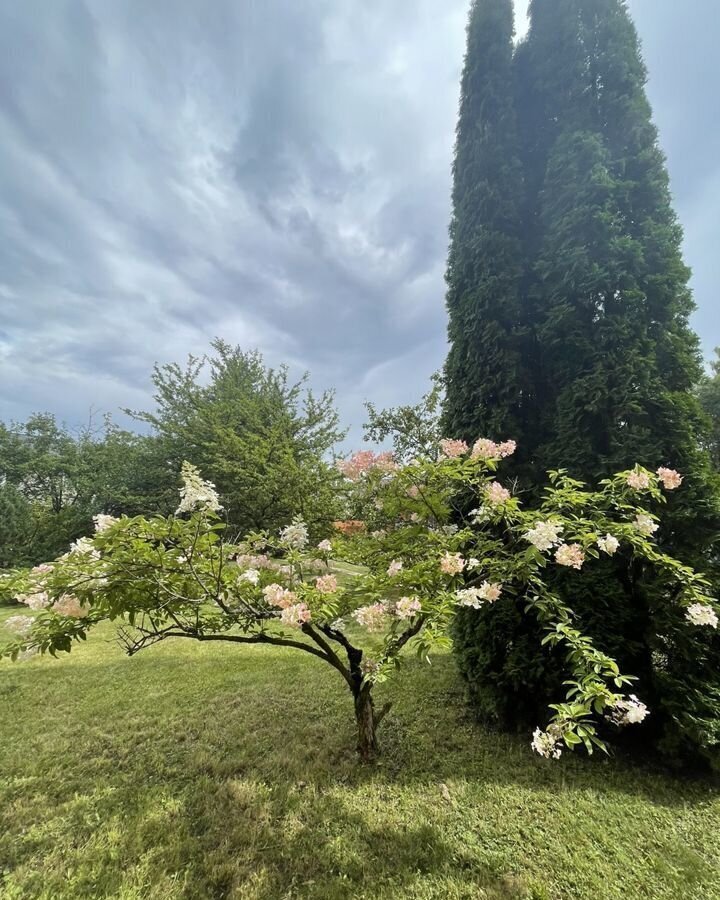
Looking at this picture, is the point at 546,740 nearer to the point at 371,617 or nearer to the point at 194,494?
the point at 371,617

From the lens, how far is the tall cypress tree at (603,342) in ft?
9.47

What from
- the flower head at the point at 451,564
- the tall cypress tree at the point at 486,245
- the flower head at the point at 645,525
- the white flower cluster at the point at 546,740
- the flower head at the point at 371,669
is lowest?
the white flower cluster at the point at 546,740

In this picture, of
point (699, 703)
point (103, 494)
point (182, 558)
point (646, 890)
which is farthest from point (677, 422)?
point (103, 494)

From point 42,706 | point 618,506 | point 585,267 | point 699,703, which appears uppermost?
point 585,267

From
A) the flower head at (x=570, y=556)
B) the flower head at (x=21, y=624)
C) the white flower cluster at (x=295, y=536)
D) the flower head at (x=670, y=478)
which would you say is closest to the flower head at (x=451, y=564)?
the flower head at (x=570, y=556)

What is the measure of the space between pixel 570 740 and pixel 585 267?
142 inches

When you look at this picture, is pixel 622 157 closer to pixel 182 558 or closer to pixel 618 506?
pixel 618 506

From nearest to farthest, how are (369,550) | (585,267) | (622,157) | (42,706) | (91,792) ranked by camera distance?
1. (91,792)
2. (369,550)
3. (585,267)
4. (622,157)
5. (42,706)

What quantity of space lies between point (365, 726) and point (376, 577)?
1.30 metres

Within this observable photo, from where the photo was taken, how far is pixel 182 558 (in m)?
2.27

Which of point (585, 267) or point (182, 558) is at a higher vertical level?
point (585, 267)

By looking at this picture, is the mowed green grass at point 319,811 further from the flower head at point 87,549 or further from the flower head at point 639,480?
the flower head at point 639,480

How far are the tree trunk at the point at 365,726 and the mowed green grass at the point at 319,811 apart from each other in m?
0.10

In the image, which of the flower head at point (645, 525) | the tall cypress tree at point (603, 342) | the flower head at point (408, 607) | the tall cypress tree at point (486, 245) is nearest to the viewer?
the flower head at point (408, 607)
